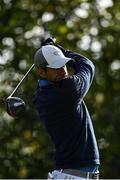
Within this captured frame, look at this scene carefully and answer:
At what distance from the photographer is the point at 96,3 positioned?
1410cm

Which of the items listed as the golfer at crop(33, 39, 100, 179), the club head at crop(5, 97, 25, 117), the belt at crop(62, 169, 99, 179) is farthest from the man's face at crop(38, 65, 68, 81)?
the belt at crop(62, 169, 99, 179)

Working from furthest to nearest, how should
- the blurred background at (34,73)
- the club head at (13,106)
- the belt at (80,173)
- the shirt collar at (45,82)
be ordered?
the blurred background at (34,73) < the club head at (13,106) < the shirt collar at (45,82) < the belt at (80,173)

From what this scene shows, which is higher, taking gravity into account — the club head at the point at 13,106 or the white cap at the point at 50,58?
the white cap at the point at 50,58

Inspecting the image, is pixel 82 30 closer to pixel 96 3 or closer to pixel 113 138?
pixel 96 3

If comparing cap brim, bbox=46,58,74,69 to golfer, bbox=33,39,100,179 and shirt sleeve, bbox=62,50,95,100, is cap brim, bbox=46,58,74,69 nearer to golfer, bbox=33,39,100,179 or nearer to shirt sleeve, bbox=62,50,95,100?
golfer, bbox=33,39,100,179

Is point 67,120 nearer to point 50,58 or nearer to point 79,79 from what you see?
point 79,79

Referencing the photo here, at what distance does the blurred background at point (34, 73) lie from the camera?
1259 cm

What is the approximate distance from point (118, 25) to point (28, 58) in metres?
2.38

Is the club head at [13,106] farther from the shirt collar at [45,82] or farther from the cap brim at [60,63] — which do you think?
the cap brim at [60,63]

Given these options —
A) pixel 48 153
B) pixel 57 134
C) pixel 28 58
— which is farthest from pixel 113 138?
pixel 57 134

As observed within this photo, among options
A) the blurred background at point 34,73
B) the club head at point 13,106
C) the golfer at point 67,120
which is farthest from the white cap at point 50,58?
the blurred background at point 34,73

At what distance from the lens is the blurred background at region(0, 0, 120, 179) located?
12594 mm

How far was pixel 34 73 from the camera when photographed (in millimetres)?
12594

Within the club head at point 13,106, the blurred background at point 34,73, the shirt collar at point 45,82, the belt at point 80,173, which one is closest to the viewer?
the belt at point 80,173
